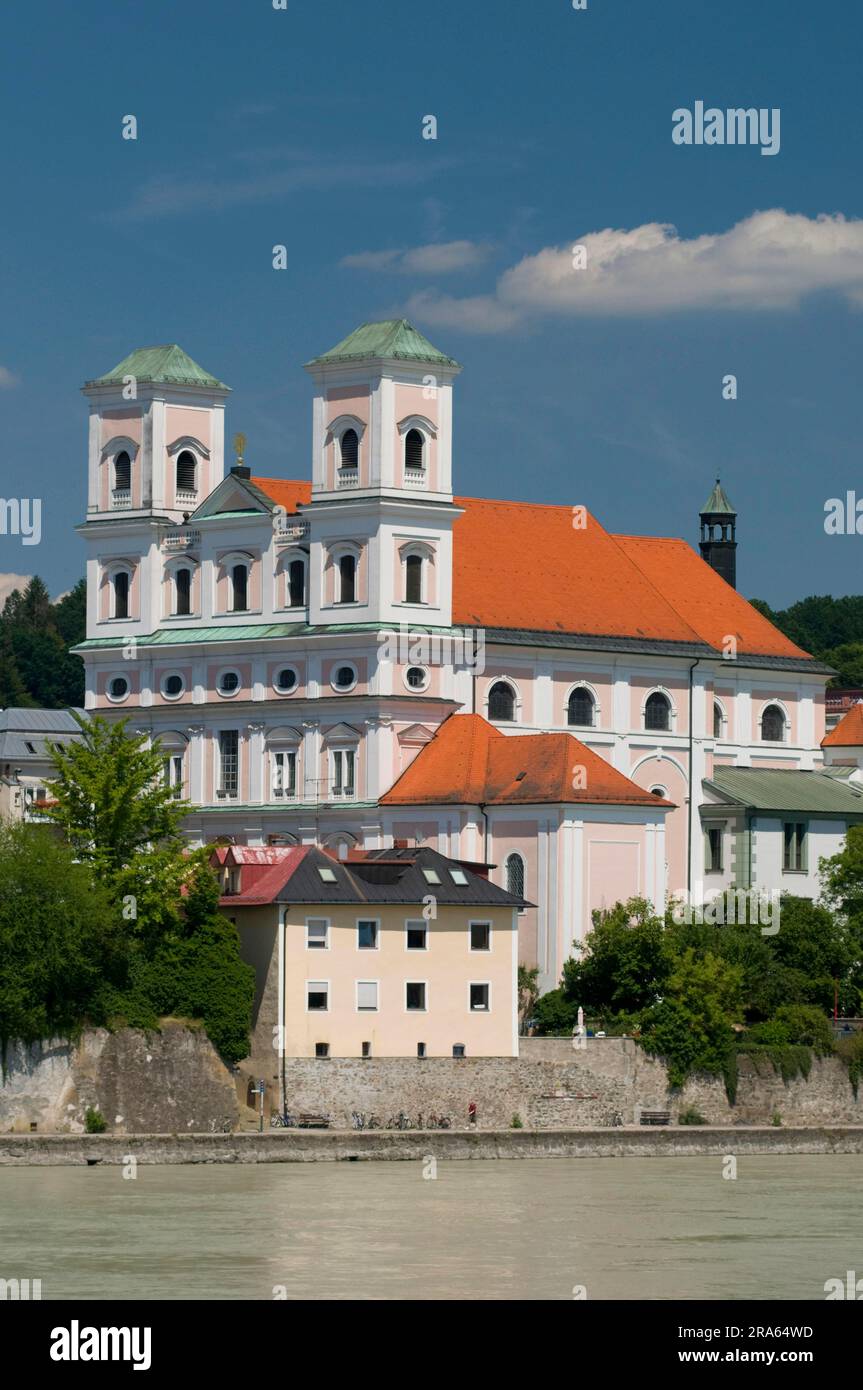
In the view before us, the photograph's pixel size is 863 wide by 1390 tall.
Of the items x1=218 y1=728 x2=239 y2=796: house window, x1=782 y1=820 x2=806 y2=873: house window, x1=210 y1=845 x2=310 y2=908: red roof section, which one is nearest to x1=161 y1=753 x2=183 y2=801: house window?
x1=218 y1=728 x2=239 y2=796: house window

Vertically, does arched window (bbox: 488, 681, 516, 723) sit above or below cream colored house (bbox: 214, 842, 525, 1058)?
above

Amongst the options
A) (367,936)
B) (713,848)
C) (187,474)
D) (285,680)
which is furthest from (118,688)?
(367,936)

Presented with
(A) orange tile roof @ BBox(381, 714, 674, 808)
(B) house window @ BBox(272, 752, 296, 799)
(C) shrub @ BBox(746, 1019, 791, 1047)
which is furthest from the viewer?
(B) house window @ BBox(272, 752, 296, 799)

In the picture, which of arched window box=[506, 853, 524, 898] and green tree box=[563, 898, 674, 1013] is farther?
arched window box=[506, 853, 524, 898]

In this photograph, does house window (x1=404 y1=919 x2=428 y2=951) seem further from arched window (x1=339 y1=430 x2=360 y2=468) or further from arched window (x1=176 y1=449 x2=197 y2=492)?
arched window (x1=176 y1=449 x2=197 y2=492)

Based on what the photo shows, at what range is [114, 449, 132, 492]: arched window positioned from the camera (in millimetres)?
90125

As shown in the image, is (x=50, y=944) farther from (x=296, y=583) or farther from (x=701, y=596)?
(x=701, y=596)

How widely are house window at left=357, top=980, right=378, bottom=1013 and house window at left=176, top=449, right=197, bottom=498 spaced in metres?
26.6

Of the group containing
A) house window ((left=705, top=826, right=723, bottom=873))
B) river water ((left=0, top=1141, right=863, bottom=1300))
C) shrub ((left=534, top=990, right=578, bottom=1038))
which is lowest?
river water ((left=0, top=1141, right=863, bottom=1300))

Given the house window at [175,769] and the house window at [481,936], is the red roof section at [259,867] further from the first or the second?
the house window at [175,769]

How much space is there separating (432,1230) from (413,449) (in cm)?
3832

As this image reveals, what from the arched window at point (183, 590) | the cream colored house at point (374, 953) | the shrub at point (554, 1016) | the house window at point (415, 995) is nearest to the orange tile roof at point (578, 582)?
the arched window at point (183, 590)

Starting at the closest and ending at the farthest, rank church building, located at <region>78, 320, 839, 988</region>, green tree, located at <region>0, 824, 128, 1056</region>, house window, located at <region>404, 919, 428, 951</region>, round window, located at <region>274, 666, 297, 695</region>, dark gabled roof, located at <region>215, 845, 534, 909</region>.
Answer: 1. green tree, located at <region>0, 824, 128, 1056</region>
2. dark gabled roof, located at <region>215, 845, 534, 909</region>
3. house window, located at <region>404, 919, 428, 951</region>
4. church building, located at <region>78, 320, 839, 988</region>
5. round window, located at <region>274, 666, 297, 695</region>
